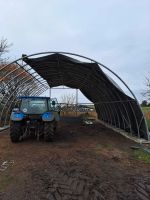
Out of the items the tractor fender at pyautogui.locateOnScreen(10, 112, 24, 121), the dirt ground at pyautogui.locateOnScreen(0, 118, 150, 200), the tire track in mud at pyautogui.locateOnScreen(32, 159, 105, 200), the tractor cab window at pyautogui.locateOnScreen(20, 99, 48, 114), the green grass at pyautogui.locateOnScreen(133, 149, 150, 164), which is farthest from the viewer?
the tractor cab window at pyautogui.locateOnScreen(20, 99, 48, 114)

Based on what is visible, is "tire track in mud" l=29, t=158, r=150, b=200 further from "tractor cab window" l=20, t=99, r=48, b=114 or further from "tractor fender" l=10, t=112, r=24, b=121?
"tractor cab window" l=20, t=99, r=48, b=114

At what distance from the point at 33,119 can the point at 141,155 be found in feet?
12.6

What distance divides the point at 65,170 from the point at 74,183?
974 millimetres

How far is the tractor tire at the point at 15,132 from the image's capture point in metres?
9.88

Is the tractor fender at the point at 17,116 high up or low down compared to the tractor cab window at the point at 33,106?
down

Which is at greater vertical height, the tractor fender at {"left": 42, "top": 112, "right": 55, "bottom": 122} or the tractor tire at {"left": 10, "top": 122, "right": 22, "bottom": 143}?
the tractor fender at {"left": 42, "top": 112, "right": 55, "bottom": 122}

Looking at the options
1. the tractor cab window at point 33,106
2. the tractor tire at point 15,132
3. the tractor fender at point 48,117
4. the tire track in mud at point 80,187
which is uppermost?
the tractor cab window at point 33,106

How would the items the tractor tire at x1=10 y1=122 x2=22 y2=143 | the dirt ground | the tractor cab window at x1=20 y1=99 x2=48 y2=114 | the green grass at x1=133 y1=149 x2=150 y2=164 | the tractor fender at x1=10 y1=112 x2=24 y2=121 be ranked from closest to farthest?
the dirt ground < the green grass at x1=133 y1=149 x2=150 y2=164 < the tractor tire at x1=10 y1=122 x2=22 y2=143 < the tractor fender at x1=10 y1=112 x2=24 y2=121 < the tractor cab window at x1=20 y1=99 x2=48 y2=114

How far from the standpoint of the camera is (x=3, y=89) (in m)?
16.0

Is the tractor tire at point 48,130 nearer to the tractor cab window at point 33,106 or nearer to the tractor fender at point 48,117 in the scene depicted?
the tractor fender at point 48,117

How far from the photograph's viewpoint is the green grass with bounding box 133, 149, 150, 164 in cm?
779

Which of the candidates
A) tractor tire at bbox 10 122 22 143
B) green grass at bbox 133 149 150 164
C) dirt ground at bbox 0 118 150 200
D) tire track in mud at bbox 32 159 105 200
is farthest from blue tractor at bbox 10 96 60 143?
tire track in mud at bbox 32 159 105 200

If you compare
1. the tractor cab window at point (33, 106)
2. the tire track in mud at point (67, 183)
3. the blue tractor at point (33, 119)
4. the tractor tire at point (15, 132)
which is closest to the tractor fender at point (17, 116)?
the blue tractor at point (33, 119)

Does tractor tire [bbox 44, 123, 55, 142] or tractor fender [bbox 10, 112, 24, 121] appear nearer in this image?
tractor tire [bbox 44, 123, 55, 142]
